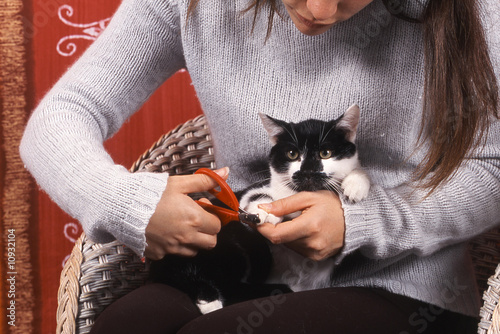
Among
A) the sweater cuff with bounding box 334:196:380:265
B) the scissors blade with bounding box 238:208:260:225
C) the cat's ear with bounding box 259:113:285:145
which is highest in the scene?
the cat's ear with bounding box 259:113:285:145

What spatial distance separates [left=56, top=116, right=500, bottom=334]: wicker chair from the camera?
779 mm

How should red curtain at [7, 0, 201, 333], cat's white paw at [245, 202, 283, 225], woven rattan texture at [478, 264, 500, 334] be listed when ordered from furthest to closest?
red curtain at [7, 0, 201, 333]
cat's white paw at [245, 202, 283, 225]
woven rattan texture at [478, 264, 500, 334]

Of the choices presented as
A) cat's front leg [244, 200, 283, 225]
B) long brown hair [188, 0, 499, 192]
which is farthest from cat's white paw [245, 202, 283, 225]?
long brown hair [188, 0, 499, 192]

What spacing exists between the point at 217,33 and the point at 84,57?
25cm

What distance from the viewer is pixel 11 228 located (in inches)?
50.9

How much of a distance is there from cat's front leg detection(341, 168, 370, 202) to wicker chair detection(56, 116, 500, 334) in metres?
0.22

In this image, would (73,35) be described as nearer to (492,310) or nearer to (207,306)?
(207,306)

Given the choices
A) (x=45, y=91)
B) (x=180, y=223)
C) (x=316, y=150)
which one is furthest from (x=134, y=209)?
(x=45, y=91)

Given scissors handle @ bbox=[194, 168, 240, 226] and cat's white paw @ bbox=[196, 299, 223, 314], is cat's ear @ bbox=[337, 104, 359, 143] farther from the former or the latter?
cat's white paw @ bbox=[196, 299, 223, 314]

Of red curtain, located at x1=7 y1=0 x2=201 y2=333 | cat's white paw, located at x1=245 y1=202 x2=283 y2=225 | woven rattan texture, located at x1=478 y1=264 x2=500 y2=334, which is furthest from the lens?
red curtain, located at x1=7 y1=0 x2=201 y2=333

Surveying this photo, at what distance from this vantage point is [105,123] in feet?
2.92

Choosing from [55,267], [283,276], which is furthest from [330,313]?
[55,267]

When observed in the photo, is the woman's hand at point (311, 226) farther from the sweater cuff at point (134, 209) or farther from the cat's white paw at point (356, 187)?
the sweater cuff at point (134, 209)

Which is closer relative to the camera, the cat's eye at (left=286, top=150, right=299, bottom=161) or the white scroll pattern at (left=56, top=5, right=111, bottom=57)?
the cat's eye at (left=286, top=150, right=299, bottom=161)
